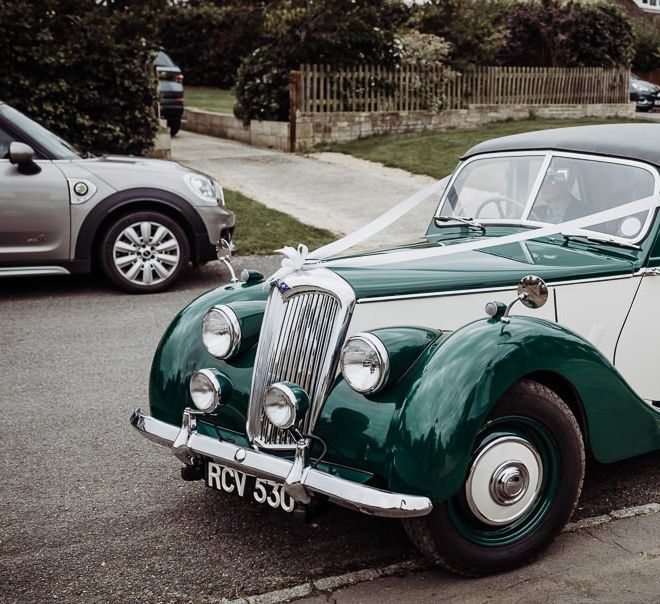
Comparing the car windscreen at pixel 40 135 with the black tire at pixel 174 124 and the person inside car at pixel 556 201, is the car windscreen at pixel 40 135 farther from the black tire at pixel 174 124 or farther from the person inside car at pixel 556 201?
the black tire at pixel 174 124

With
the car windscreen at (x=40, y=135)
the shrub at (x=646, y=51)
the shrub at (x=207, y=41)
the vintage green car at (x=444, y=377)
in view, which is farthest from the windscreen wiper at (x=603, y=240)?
the shrub at (x=646, y=51)

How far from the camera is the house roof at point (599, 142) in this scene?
4.69m

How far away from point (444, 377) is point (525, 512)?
2.23ft

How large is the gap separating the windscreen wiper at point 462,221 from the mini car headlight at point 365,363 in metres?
1.64

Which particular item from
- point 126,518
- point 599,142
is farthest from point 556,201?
point 126,518

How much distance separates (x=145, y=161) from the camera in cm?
876

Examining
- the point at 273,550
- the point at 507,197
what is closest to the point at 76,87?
the point at 507,197

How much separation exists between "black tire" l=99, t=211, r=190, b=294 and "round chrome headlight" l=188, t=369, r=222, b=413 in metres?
4.64

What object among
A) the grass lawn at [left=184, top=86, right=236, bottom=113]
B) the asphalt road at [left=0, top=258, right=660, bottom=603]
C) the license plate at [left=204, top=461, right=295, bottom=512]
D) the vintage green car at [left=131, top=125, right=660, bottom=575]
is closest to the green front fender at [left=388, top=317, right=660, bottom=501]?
the vintage green car at [left=131, top=125, right=660, bottom=575]

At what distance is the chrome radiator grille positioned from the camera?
3664mm

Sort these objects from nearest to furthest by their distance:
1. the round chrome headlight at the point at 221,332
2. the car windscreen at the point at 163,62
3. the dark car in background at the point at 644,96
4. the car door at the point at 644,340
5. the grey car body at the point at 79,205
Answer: the round chrome headlight at the point at 221,332 → the car door at the point at 644,340 → the grey car body at the point at 79,205 → the car windscreen at the point at 163,62 → the dark car in background at the point at 644,96

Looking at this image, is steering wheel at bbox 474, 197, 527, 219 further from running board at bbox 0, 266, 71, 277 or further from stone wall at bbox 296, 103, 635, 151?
stone wall at bbox 296, 103, 635, 151

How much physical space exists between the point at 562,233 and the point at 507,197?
20.4 inches

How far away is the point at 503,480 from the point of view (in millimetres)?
3529
